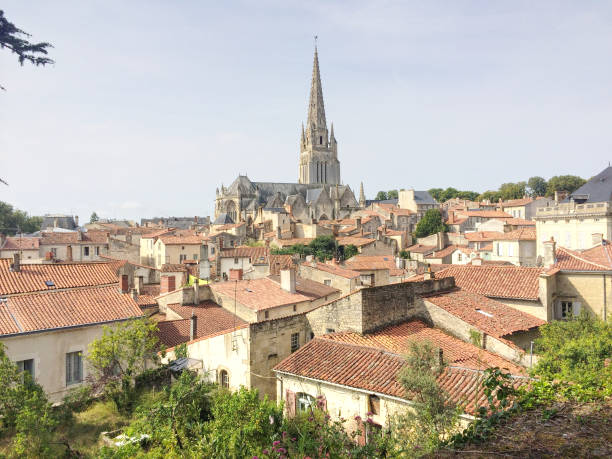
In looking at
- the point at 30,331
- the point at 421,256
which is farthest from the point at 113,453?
the point at 421,256

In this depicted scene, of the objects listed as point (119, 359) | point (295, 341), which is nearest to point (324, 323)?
point (295, 341)

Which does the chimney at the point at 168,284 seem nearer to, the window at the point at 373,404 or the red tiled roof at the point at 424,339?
the red tiled roof at the point at 424,339

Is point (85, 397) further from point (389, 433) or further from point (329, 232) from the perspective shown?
point (329, 232)

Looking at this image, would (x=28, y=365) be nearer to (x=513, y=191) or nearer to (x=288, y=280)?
(x=288, y=280)

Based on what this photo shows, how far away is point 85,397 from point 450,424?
11246 millimetres

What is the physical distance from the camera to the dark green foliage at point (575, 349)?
11914 mm

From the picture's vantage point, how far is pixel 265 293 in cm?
2403

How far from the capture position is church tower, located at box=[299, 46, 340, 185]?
378 feet

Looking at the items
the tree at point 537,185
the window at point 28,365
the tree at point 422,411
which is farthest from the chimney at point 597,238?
the tree at point 537,185

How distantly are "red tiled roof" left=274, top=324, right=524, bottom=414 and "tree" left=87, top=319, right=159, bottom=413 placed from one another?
4857mm

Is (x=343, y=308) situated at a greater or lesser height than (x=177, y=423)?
greater

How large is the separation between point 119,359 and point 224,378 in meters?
3.45

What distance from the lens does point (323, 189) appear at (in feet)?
313

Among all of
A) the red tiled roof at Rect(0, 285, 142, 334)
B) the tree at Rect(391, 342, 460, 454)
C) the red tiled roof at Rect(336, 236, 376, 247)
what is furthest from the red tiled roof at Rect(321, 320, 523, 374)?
the red tiled roof at Rect(336, 236, 376, 247)
